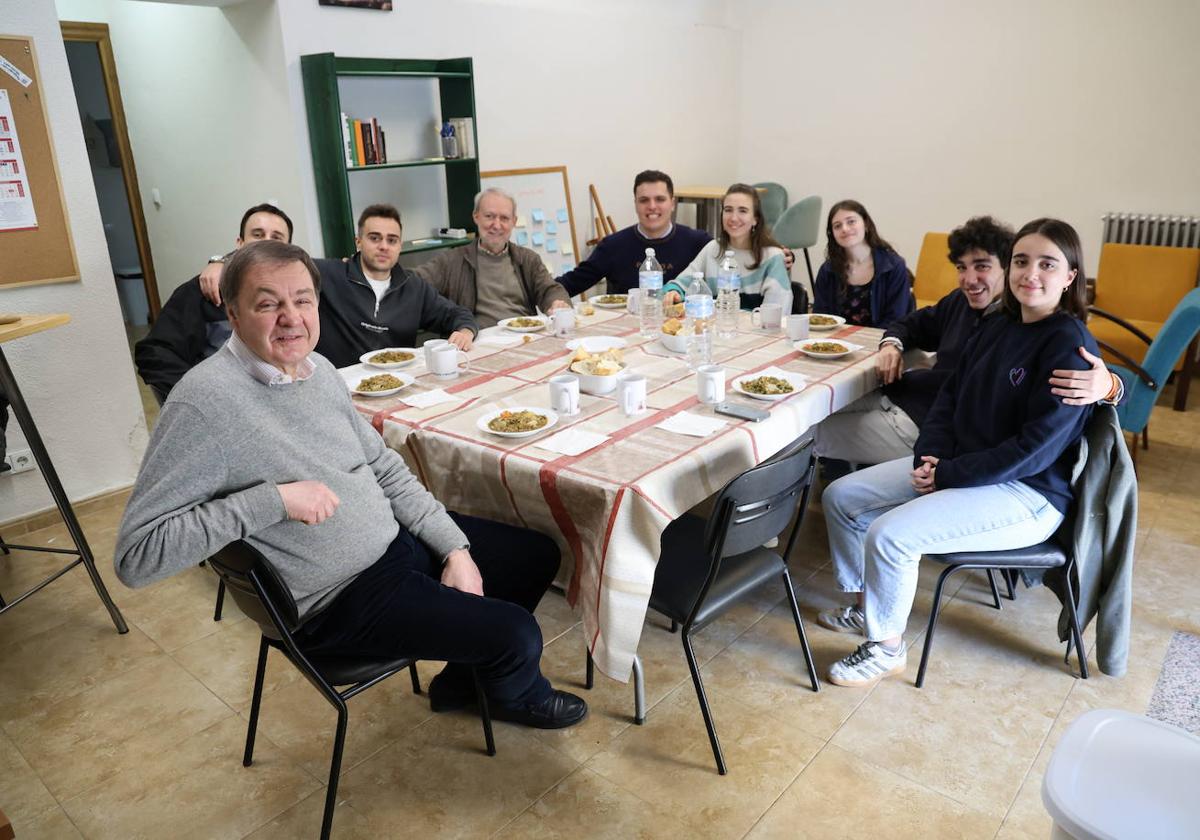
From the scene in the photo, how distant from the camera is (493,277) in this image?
11.3 feet

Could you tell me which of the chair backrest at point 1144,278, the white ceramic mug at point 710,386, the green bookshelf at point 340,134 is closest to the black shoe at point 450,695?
the white ceramic mug at point 710,386

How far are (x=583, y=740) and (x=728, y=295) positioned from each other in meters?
1.72

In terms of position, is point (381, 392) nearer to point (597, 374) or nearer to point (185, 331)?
point (597, 374)

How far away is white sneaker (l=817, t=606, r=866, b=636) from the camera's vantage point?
2.35 m

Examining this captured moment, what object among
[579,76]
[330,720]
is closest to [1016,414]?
[330,720]

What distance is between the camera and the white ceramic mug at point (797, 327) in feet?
9.17

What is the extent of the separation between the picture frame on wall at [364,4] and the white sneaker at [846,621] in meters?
3.36

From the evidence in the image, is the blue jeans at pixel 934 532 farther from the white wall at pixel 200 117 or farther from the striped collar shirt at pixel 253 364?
the white wall at pixel 200 117

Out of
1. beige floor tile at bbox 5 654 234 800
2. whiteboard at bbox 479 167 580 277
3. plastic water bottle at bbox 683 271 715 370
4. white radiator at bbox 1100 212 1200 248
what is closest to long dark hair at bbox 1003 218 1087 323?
plastic water bottle at bbox 683 271 715 370

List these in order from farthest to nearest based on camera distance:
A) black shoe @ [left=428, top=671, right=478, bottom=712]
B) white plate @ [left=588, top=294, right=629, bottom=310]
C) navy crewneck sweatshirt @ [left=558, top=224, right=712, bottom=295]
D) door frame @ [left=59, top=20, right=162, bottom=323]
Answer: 1. door frame @ [left=59, top=20, right=162, bottom=323]
2. navy crewneck sweatshirt @ [left=558, top=224, right=712, bottom=295]
3. white plate @ [left=588, top=294, right=629, bottom=310]
4. black shoe @ [left=428, top=671, right=478, bottom=712]

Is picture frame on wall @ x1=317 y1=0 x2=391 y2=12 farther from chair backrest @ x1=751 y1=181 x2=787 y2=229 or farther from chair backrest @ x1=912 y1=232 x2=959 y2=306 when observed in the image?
chair backrest @ x1=912 y1=232 x2=959 y2=306

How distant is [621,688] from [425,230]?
3.01 meters

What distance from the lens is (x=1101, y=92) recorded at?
4.62 metres

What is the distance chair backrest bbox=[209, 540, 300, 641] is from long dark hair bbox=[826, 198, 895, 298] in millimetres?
2456
